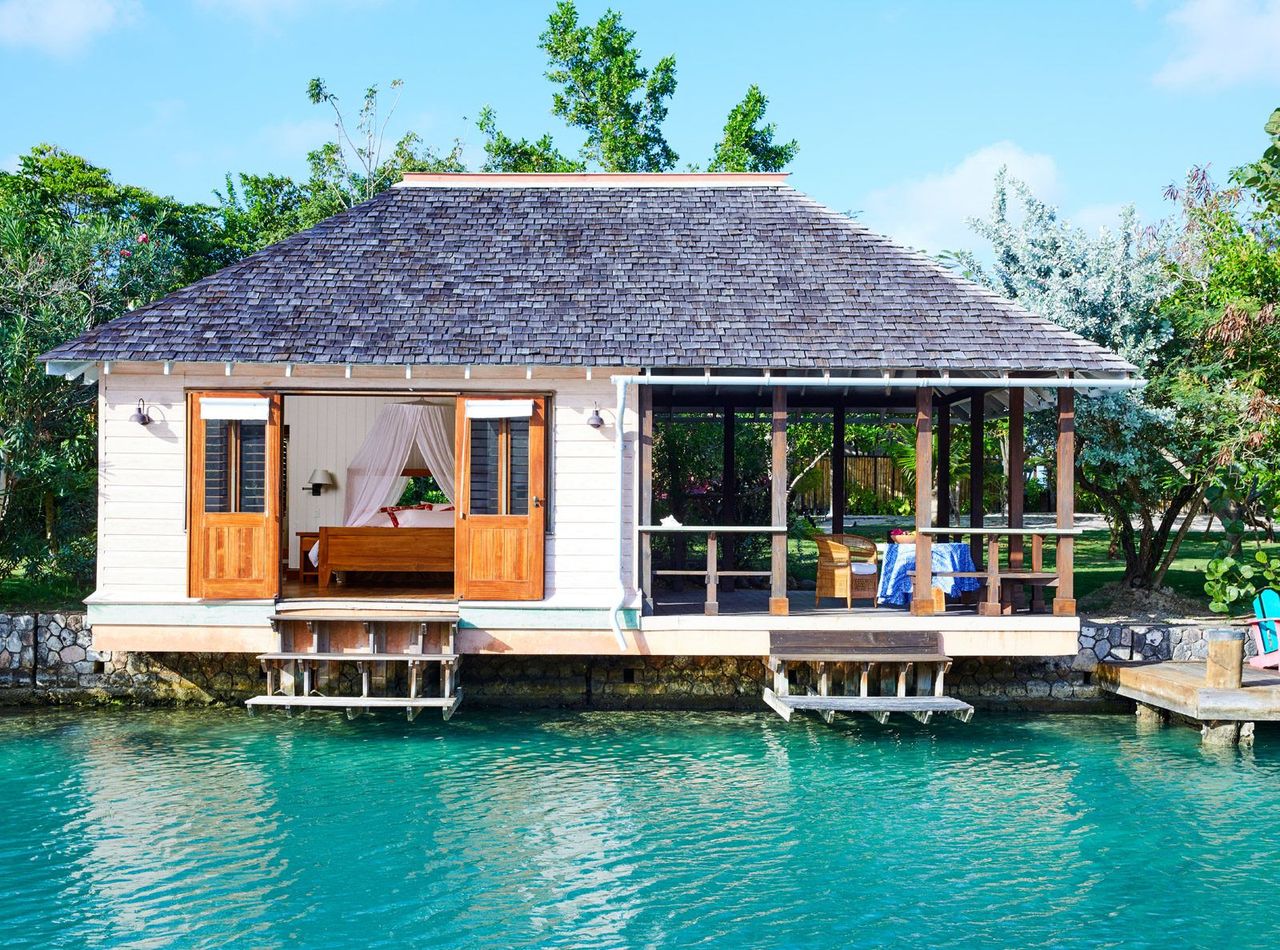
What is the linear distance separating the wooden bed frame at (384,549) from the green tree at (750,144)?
14.3m

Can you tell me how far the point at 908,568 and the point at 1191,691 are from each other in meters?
3.19

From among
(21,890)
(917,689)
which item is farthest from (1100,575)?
(21,890)

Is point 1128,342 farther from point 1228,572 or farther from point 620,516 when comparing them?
point 620,516

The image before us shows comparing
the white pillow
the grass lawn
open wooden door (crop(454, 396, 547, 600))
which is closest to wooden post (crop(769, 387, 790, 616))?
open wooden door (crop(454, 396, 547, 600))

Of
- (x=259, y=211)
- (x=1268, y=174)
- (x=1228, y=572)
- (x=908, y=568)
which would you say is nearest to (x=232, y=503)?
(x=908, y=568)

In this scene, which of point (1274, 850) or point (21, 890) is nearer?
point (21, 890)

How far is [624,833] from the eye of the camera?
957cm

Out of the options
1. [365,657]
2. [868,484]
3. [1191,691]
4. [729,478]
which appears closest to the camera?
[365,657]

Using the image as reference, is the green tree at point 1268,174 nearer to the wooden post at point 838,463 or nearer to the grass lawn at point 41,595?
the wooden post at point 838,463

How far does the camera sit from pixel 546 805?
1030 centimetres

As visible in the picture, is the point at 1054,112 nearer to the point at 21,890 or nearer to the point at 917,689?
the point at 917,689

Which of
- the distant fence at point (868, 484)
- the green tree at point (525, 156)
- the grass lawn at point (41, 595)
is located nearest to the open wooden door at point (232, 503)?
the grass lawn at point (41, 595)

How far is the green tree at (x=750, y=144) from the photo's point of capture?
26.3m

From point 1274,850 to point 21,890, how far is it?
30.5 feet
